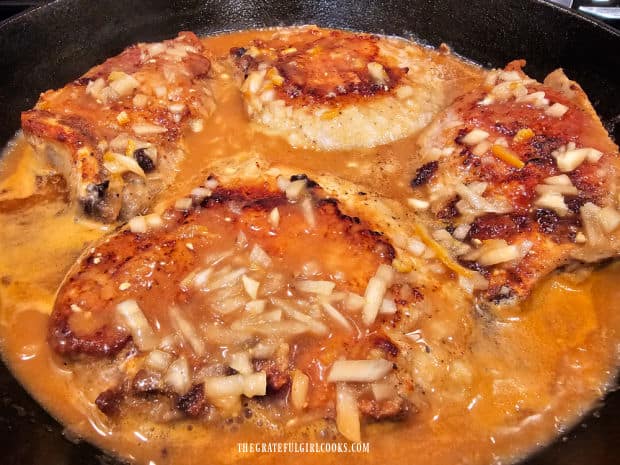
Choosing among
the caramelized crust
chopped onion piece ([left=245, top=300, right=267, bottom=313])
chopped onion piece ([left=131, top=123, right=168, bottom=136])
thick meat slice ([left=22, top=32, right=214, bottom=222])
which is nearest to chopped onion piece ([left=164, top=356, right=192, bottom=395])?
chopped onion piece ([left=245, top=300, right=267, bottom=313])

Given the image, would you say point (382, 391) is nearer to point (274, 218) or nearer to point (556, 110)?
point (274, 218)

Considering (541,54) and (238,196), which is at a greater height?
(541,54)

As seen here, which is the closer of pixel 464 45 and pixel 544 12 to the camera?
pixel 544 12

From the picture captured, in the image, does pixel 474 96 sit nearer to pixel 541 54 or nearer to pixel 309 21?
pixel 541 54

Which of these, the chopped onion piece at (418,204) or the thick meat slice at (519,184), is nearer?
the thick meat slice at (519,184)

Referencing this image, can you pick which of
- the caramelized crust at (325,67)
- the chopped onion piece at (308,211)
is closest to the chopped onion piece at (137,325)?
the chopped onion piece at (308,211)

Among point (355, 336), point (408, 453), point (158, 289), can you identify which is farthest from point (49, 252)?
point (408, 453)

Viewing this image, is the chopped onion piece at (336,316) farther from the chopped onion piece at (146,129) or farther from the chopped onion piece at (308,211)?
the chopped onion piece at (146,129)
